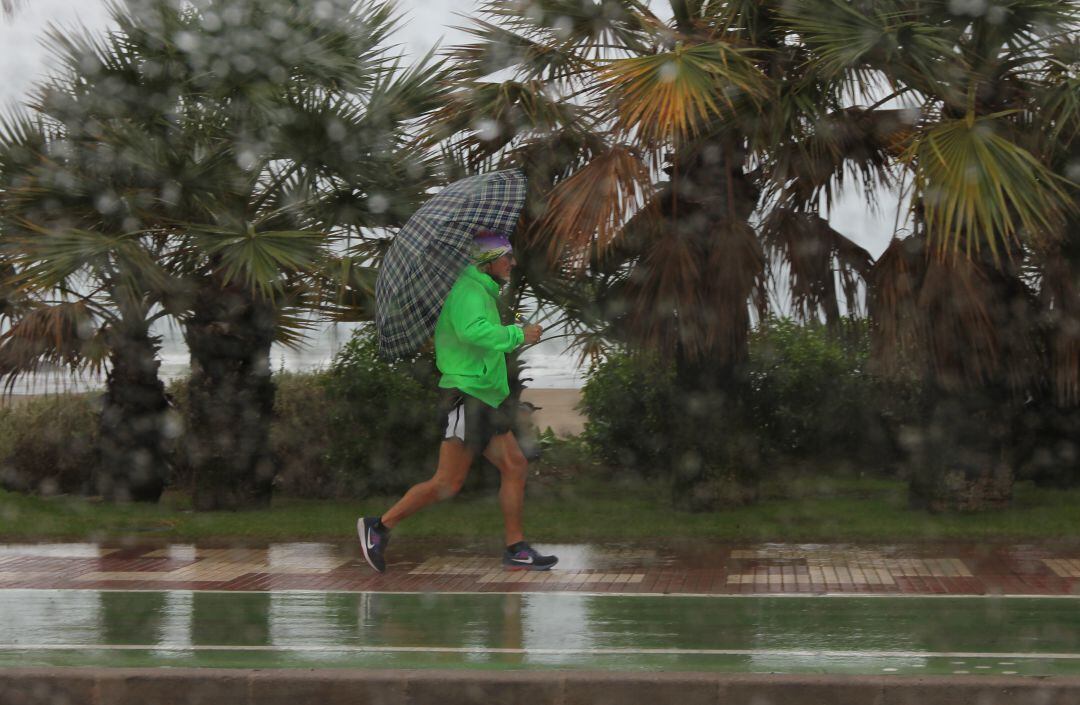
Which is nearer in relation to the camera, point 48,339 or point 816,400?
point 48,339

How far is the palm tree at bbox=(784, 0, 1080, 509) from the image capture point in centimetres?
1060

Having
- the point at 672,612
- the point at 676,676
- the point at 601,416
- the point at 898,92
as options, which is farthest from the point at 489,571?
the point at 601,416

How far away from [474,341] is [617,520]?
13.0 feet

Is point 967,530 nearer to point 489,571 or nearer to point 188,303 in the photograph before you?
point 489,571

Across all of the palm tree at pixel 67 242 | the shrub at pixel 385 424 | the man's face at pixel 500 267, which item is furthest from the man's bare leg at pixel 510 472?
the shrub at pixel 385 424

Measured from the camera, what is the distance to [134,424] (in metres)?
15.7

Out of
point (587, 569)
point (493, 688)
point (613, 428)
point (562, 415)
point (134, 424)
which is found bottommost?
point (493, 688)

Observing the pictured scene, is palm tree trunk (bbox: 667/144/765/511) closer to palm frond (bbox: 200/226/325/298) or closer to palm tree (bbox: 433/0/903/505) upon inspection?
palm tree (bbox: 433/0/903/505)

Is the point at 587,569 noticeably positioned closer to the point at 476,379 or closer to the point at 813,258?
the point at 476,379

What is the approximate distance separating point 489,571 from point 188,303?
5950 mm

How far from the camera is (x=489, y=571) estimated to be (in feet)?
30.4

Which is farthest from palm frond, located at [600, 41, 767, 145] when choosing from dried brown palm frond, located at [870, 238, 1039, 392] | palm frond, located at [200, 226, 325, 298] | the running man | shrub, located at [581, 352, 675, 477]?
shrub, located at [581, 352, 675, 477]

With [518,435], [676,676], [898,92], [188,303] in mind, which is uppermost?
[898,92]

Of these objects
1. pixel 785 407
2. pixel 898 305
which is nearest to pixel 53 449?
pixel 785 407
